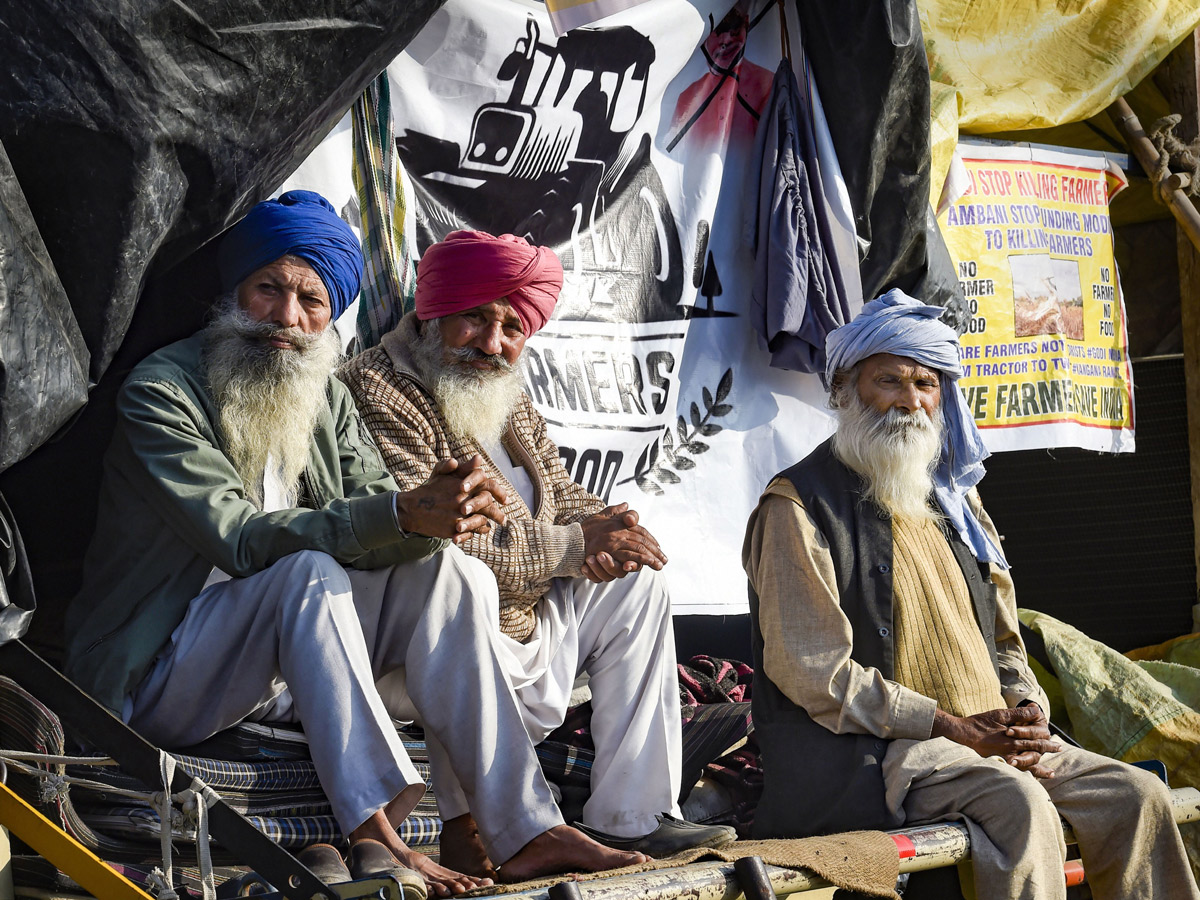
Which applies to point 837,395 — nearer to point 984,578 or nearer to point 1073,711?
point 984,578


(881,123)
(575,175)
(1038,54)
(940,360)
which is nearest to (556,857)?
(940,360)

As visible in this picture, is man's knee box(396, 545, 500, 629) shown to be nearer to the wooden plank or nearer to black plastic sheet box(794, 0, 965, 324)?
black plastic sheet box(794, 0, 965, 324)

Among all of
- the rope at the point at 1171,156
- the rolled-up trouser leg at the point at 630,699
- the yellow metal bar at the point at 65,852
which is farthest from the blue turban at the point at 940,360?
the rope at the point at 1171,156

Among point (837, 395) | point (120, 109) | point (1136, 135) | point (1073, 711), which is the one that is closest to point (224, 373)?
point (120, 109)

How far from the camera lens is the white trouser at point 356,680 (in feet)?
8.20

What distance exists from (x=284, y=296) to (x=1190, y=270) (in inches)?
195

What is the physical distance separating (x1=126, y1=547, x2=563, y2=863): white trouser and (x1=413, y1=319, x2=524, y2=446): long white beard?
818 millimetres

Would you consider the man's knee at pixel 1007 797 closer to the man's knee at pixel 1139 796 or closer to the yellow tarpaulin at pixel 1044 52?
the man's knee at pixel 1139 796

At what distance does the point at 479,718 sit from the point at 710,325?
246 centimetres

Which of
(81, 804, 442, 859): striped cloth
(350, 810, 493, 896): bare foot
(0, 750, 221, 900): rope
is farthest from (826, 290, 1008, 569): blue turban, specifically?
(0, 750, 221, 900): rope

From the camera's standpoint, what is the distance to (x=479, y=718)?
2662mm

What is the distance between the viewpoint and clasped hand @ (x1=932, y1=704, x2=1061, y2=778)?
3252 mm

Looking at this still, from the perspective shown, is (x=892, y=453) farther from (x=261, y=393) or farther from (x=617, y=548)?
(x=261, y=393)

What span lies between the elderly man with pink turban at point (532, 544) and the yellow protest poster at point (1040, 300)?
2604 mm
